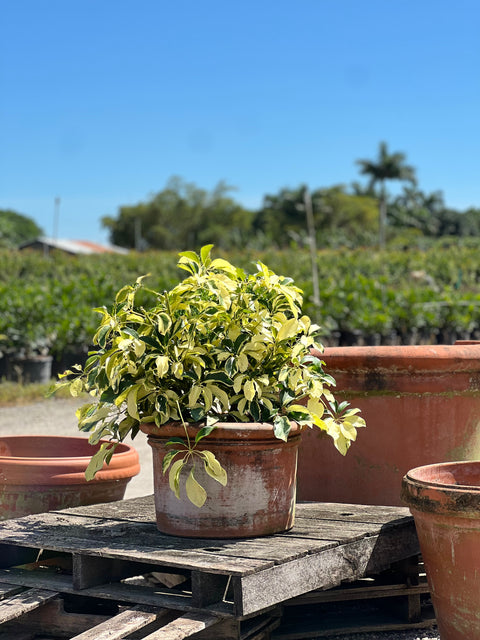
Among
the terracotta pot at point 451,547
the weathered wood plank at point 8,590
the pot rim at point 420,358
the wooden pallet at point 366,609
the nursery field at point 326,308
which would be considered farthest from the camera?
the nursery field at point 326,308

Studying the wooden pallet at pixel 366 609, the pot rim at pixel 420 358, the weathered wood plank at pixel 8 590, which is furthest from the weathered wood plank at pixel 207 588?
the pot rim at pixel 420 358

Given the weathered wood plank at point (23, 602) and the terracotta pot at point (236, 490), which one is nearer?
the weathered wood plank at point (23, 602)

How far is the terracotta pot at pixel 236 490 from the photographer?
8.72 ft

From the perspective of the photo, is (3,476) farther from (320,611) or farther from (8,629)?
(320,611)

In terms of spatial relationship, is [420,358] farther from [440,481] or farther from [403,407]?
[440,481]

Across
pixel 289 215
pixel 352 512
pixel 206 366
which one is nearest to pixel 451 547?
pixel 352 512

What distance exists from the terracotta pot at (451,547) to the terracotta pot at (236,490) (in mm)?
454

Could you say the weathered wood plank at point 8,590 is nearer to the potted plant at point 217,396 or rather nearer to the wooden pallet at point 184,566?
the wooden pallet at point 184,566

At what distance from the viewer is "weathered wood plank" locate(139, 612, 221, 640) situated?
2.18 meters

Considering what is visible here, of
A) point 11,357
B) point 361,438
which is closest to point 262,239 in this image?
point 11,357

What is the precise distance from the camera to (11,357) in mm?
11352

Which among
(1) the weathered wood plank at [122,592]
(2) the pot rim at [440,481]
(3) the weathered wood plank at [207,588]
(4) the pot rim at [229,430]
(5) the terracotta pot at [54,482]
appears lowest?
(1) the weathered wood plank at [122,592]

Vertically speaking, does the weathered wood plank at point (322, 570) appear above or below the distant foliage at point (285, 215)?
below

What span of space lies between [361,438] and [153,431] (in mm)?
975
